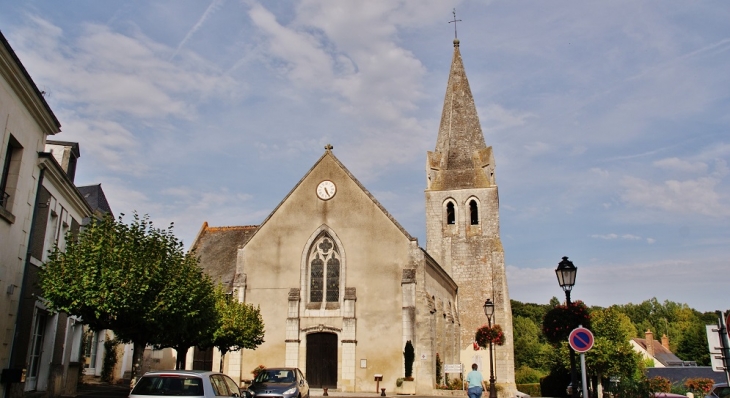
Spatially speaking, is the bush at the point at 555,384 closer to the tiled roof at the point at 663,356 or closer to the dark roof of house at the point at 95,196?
the tiled roof at the point at 663,356

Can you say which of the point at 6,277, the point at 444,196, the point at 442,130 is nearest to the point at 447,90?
the point at 442,130

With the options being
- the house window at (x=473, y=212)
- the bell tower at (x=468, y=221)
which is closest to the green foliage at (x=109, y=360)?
the bell tower at (x=468, y=221)

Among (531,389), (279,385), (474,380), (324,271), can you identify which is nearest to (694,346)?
(531,389)

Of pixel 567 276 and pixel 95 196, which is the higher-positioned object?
pixel 95 196

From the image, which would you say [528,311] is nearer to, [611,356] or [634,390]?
[611,356]

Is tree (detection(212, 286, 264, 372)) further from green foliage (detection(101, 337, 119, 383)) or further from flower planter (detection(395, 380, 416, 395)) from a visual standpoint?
green foliage (detection(101, 337, 119, 383))

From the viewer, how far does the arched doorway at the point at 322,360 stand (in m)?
26.3

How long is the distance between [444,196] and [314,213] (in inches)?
642

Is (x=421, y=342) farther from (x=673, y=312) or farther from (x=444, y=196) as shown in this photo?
(x=673, y=312)

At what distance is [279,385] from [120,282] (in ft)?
17.1

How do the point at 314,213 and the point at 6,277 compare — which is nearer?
the point at 6,277

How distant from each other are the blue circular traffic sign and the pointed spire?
32690mm

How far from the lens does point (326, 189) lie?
28766 millimetres

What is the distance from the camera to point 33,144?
15.0m
